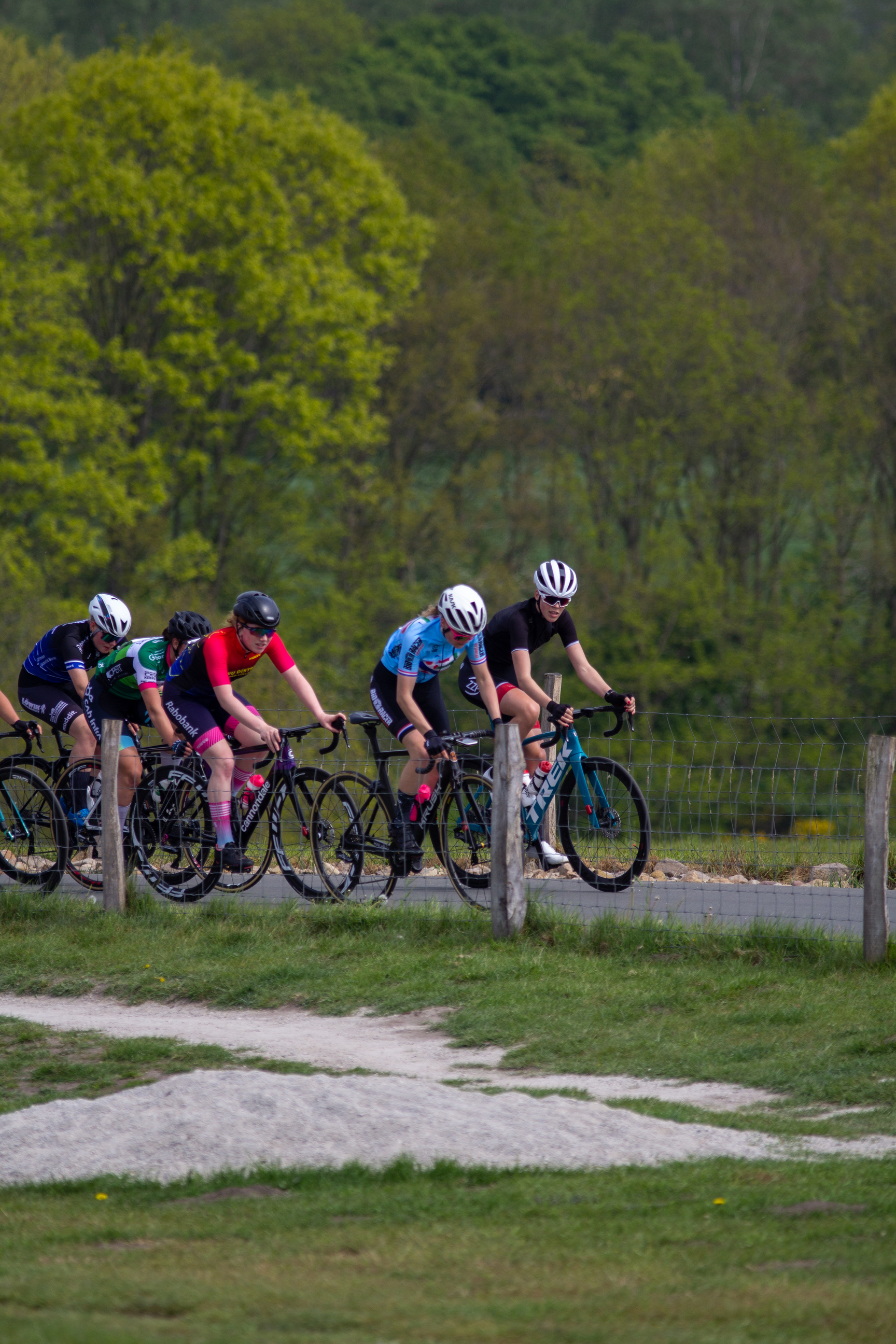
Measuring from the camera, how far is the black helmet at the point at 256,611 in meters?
10.6

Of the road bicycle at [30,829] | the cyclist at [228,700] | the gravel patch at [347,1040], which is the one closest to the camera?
the gravel patch at [347,1040]

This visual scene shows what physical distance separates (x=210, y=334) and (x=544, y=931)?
86.8 ft

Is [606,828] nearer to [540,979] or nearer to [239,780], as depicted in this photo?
[540,979]

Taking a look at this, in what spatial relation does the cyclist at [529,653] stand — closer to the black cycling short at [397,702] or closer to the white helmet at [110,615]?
the black cycling short at [397,702]

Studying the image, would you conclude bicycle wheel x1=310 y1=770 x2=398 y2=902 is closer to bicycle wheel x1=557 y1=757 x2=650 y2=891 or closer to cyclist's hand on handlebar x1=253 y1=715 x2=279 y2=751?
cyclist's hand on handlebar x1=253 y1=715 x2=279 y2=751

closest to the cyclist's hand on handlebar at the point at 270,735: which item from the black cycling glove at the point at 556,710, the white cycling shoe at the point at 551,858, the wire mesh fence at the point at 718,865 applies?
the wire mesh fence at the point at 718,865

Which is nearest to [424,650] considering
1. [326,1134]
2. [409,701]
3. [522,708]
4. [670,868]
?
[409,701]

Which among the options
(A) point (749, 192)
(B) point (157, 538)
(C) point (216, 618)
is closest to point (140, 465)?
(B) point (157, 538)

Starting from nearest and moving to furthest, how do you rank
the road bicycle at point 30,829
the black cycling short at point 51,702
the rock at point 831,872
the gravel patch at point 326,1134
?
the gravel patch at point 326,1134 < the road bicycle at point 30,829 < the black cycling short at point 51,702 < the rock at point 831,872

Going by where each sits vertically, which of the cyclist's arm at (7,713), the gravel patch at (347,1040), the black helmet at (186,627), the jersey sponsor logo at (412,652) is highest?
the black helmet at (186,627)

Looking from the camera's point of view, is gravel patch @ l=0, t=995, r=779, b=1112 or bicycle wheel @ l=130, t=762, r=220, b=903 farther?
bicycle wheel @ l=130, t=762, r=220, b=903

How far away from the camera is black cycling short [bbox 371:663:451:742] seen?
10961mm

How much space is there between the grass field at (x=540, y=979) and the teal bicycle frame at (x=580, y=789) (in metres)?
0.88

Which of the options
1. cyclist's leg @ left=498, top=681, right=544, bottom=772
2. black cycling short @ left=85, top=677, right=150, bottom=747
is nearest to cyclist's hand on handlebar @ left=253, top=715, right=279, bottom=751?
black cycling short @ left=85, top=677, right=150, bottom=747
